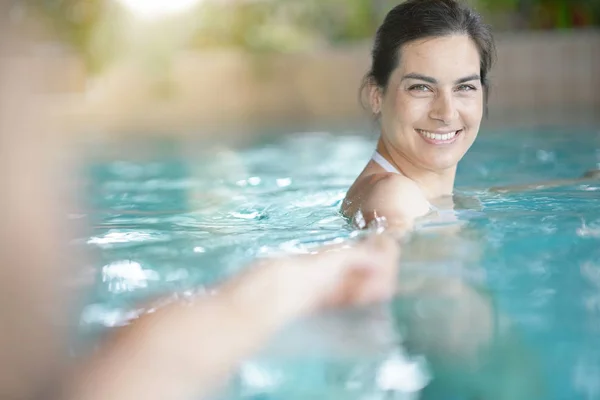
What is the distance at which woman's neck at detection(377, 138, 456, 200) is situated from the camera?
108 inches

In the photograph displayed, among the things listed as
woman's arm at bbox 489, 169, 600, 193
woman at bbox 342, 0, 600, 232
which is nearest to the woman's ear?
woman at bbox 342, 0, 600, 232

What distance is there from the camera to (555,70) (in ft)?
28.8

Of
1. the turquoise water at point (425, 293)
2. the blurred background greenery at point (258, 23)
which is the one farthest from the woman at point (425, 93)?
the blurred background greenery at point (258, 23)

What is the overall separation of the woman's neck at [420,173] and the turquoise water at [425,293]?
114 mm

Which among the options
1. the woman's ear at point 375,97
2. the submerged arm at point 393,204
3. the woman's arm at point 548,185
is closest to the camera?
the submerged arm at point 393,204

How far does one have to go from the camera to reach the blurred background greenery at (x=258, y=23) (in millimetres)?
9789

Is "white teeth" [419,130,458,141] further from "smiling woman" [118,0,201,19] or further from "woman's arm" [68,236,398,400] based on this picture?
"smiling woman" [118,0,201,19]

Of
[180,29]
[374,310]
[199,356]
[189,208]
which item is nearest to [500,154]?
[189,208]

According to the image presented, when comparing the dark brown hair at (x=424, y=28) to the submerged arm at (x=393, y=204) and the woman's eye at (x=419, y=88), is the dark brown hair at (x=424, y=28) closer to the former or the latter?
the woman's eye at (x=419, y=88)

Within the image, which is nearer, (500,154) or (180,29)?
(500,154)

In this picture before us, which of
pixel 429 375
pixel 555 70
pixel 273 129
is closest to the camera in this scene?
pixel 429 375

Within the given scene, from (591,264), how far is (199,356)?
1095 millimetres

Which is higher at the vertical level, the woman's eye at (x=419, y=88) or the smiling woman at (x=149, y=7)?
the smiling woman at (x=149, y=7)

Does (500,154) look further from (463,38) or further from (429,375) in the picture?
(429,375)
